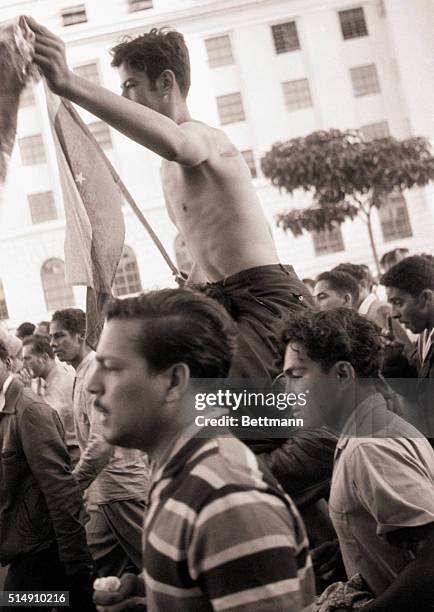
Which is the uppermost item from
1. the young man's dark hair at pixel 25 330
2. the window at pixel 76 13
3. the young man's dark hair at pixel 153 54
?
the window at pixel 76 13

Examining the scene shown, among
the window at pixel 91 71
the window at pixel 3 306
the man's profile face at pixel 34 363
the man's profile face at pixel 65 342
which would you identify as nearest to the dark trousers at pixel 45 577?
the man's profile face at pixel 65 342

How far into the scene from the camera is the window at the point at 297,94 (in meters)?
8.54

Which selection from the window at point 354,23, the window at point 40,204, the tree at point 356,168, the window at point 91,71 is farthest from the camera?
the window at point 354,23

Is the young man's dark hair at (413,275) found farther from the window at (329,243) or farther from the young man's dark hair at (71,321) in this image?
the window at (329,243)

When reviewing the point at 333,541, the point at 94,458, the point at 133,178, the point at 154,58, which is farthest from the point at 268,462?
the point at 133,178

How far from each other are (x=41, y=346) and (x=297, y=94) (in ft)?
22.7

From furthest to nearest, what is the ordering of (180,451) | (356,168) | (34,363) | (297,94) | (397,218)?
(297,94) → (397,218) → (356,168) → (34,363) → (180,451)

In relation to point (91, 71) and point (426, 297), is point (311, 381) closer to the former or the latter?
point (426, 297)

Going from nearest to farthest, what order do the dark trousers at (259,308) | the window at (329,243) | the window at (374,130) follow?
the dark trousers at (259,308) → the window at (374,130) → the window at (329,243)

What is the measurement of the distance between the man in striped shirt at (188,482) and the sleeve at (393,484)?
Answer: 0.27 metres

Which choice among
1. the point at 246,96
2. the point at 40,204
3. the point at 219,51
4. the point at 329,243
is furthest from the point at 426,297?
the point at 329,243

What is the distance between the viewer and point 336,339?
1342 millimetres

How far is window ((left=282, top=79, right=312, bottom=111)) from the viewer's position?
8.54 meters

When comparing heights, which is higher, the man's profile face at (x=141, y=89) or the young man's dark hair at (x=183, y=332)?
the man's profile face at (x=141, y=89)
